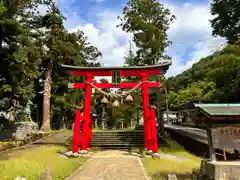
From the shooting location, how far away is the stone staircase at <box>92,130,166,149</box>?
790 inches

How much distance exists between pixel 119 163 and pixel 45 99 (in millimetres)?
19318

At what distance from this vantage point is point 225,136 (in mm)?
8617

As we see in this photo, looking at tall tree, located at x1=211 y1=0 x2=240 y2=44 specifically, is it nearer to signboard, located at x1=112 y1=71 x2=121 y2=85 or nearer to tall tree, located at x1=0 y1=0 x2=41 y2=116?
signboard, located at x1=112 y1=71 x2=121 y2=85

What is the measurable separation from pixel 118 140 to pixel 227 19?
12.7 meters

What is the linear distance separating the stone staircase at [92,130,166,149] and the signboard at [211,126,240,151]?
1157cm

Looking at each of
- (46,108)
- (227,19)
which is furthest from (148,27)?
(46,108)

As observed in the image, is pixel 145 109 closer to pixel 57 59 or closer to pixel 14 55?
pixel 14 55

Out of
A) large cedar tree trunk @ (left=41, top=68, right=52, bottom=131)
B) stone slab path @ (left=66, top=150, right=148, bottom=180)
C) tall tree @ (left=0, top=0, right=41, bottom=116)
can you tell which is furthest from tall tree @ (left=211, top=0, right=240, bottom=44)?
large cedar tree trunk @ (left=41, top=68, right=52, bottom=131)

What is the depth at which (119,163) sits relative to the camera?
12617 millimetres

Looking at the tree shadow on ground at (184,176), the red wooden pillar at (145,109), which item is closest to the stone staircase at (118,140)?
the red wooden pillar at (145,109)

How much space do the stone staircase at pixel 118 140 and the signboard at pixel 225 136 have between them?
11.6 metres

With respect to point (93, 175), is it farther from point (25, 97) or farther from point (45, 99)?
point (45, 99)

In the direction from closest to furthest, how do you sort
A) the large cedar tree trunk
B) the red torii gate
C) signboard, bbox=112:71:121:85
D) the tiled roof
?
the tiled roof < the red torii gate < signboard, bbox=112:71:121:85 < the large cedar tree trunk

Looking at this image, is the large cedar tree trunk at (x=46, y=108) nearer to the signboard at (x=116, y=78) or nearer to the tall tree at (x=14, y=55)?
the tall tree at (x=14, y=55)
